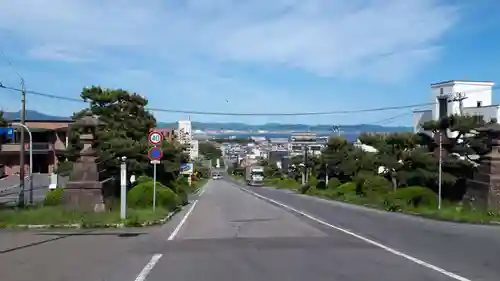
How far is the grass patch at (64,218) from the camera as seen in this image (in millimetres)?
19781

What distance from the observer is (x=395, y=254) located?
12617 mm

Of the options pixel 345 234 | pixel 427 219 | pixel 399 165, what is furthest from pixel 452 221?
pixel 399 165

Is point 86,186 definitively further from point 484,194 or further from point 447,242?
point 484,194

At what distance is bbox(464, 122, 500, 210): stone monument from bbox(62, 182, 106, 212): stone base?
1707 centimetres

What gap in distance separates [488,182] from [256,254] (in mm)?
17166

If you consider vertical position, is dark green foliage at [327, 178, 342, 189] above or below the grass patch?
below

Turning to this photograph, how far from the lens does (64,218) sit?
2050 centimetres

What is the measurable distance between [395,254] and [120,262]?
6.00 metres

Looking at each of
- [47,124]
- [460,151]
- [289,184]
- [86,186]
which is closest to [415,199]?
[460,151]

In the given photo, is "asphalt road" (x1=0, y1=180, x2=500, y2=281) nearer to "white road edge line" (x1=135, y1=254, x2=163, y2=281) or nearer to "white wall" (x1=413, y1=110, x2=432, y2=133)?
"white road edge line" (x1=135, y1=254, x2=163, y2=281)

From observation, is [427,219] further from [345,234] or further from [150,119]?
[150,119]

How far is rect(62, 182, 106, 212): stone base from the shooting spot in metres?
22.3

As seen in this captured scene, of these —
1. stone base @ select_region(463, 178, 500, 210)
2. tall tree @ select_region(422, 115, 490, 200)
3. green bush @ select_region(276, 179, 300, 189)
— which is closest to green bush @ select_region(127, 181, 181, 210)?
stone base @ select_region(463, 178, 500, 210)

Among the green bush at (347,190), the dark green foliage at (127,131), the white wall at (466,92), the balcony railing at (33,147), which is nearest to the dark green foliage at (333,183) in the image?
the green bush at (347,190)
